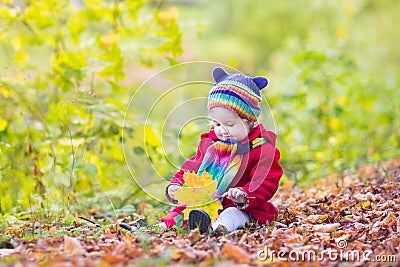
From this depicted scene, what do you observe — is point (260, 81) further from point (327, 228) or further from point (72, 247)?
point (72, 247)

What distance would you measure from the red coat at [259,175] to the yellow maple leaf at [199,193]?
0.53 ft

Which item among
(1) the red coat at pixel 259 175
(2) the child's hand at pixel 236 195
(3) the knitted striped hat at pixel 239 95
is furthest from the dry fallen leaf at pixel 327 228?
(3) the knitted striped hat at pixel 239 95

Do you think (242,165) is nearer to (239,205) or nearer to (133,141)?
(239,205)

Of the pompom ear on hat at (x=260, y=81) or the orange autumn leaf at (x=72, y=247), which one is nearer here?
the orange autumn leaf at (x=72, y=247)

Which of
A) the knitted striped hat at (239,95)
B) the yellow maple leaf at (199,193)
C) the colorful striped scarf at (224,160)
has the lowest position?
the yellow maple leaf at (199,193)

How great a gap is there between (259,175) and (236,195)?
181 millimetres

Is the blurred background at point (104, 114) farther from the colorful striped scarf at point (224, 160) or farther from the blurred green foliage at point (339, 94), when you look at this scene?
the colorful striped scarf at point (224, 160)

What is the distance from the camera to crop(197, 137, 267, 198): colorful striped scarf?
2.75 m

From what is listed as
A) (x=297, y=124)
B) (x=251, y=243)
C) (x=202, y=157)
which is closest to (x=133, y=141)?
(x=202, y=157)

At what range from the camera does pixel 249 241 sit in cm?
244

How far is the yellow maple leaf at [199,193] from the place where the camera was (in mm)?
2625

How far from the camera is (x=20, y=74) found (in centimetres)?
399

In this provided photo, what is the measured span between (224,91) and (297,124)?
3986 millimetres

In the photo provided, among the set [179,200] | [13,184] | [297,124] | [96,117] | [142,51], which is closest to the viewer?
[179,200]
